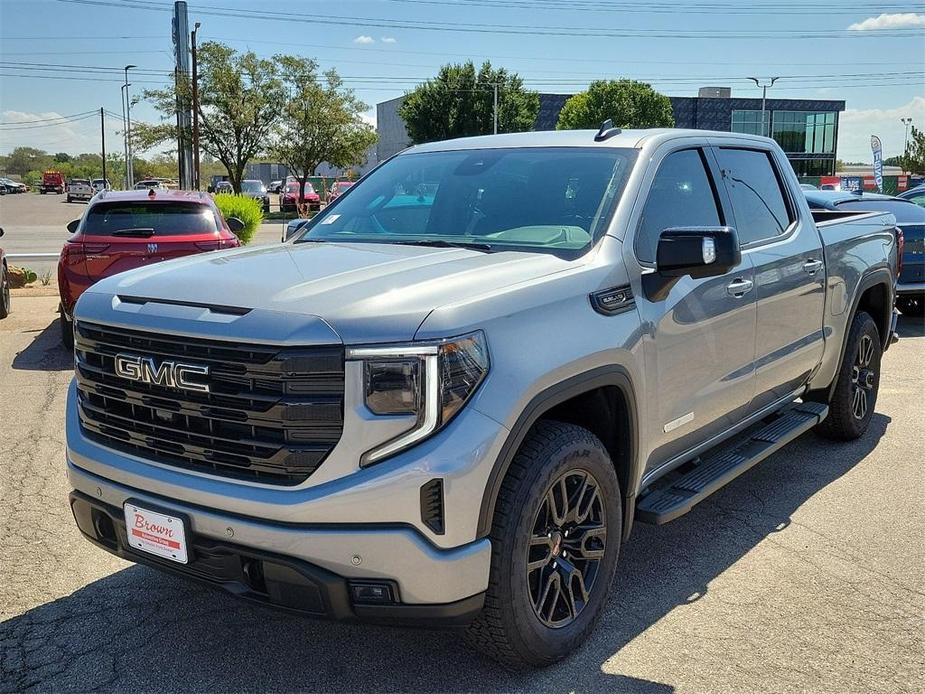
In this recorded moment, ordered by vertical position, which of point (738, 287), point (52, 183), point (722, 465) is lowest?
point (722, 465)

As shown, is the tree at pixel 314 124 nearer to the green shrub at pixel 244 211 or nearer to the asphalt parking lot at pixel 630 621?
the green shrub at pixel 244 211

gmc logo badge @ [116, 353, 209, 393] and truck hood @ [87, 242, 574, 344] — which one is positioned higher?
truck hood @ [87, 242, 574, 344]

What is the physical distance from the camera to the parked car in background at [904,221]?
→ 1099cm

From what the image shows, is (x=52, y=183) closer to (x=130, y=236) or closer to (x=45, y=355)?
(x=45, y=355)

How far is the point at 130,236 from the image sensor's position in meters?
9.12

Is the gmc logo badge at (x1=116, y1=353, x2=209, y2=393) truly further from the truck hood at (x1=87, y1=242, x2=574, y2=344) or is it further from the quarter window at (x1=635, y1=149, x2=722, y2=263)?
the quarter window at (x1=635, y1=149, x2=722, y2=263)

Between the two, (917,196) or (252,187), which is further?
(252,187)

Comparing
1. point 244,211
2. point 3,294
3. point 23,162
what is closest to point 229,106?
point 244,211

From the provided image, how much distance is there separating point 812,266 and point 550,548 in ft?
9.05

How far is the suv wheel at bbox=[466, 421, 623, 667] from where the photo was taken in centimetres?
288

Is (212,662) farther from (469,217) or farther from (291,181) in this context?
(291,181)

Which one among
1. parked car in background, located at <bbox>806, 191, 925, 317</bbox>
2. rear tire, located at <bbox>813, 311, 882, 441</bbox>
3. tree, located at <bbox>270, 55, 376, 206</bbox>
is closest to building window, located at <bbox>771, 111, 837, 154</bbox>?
tree, located at <bbox>270, 55, 376, 206</bbox>

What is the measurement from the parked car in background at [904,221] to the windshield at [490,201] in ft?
24.6

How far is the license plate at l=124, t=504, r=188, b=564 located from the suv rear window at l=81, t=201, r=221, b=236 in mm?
6687
